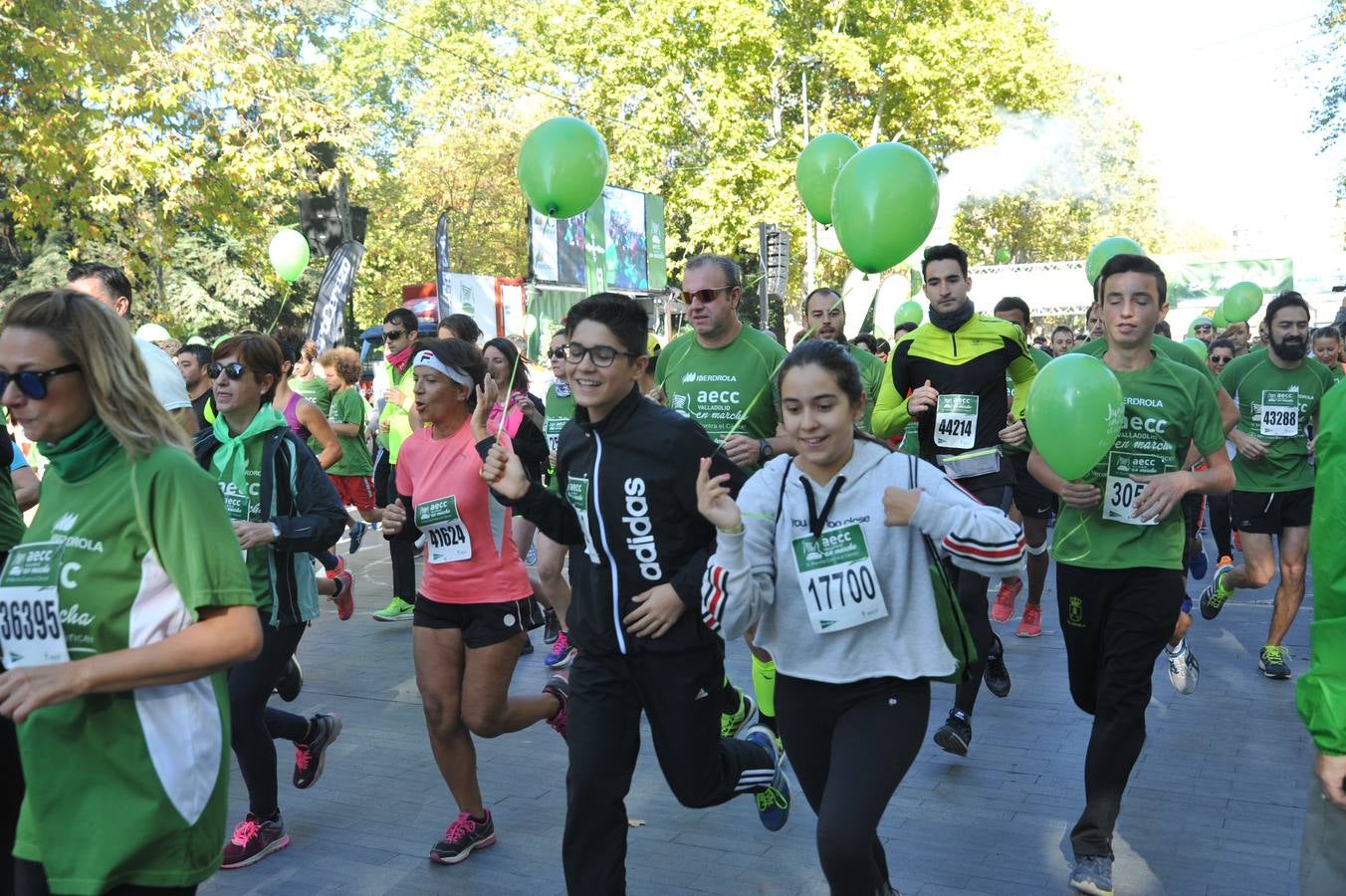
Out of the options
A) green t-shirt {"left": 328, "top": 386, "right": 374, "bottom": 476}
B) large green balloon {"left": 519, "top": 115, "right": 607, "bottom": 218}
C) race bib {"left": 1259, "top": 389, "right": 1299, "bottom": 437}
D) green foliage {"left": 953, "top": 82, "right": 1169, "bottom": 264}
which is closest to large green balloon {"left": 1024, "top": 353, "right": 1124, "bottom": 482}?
large green balloon {"left": 519, "top": 115, "right": 607, "bottom": 218}

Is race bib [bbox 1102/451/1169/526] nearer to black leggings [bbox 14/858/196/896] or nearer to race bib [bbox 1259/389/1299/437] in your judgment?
black leggings [bbox 14/858/196/896]

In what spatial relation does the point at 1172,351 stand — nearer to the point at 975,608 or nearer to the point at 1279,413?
the point at 975,608

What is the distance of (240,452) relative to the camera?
471cm

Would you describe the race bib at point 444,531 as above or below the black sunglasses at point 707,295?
below

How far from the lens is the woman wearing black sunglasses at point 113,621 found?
7.89 ft

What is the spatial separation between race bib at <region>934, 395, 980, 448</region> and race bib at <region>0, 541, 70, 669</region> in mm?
4275

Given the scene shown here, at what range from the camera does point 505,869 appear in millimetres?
4543

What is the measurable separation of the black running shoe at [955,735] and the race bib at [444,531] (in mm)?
2396

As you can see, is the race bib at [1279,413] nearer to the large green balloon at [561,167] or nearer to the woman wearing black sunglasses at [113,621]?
the large green balloon at [561,167]

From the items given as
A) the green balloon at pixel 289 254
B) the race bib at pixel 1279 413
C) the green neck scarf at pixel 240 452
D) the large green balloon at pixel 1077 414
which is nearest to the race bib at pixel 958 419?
the large green balloon at pixel 1077 414

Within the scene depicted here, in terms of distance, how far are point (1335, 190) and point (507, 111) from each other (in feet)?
86.4

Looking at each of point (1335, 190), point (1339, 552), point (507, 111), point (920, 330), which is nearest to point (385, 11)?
point (507, 111)

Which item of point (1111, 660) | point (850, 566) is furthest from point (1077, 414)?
point (850, 566)

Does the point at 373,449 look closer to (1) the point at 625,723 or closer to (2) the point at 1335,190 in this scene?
(1) the point at 625,723
